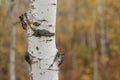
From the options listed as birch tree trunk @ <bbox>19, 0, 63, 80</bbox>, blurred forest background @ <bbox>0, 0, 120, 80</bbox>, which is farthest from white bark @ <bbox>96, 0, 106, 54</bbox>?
birch tree trunk @ <bbox>19, 0, 63, 80</bbox>

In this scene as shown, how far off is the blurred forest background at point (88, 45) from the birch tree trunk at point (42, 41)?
1397 centimetres

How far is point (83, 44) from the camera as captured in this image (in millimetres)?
25422

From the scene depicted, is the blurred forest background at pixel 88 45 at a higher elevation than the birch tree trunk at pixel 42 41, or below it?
below

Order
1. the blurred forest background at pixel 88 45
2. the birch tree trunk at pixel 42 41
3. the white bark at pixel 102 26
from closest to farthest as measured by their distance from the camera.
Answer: the birch tree trunk at pixel 42 41
the blurred forest background at pixel 88 45
the white bark at pixel 102 26

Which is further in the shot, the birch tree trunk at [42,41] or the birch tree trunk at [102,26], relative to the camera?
the birch tree trunk at [102,26]

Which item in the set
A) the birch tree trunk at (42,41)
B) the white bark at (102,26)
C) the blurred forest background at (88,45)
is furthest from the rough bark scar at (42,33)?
the white bark at (102,26)

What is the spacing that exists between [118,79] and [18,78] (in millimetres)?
4808

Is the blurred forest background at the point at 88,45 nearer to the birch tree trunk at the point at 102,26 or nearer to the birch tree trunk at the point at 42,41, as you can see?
the birch tree trunk at the point at 102,26

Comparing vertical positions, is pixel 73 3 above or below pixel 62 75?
above

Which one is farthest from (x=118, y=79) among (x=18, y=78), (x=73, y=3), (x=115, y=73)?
(x=73, y=3)

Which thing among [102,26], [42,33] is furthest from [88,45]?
[42,33]

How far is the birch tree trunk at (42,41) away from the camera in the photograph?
2807mm

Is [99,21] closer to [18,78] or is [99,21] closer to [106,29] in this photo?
[106,29]

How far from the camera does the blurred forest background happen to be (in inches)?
754
